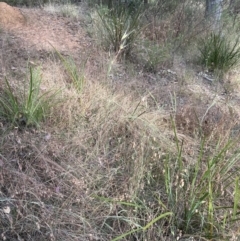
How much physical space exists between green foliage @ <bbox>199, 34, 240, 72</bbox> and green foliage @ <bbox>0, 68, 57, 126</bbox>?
2.59 metres

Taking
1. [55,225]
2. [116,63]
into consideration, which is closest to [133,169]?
[55,225]

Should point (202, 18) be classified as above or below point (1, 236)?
above

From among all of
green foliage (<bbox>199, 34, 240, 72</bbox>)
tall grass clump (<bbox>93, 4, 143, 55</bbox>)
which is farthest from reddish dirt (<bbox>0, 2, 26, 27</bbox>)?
green foliage (<bbox>199, 34, 240, 72</bbox>)

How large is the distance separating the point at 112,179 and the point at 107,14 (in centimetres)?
316

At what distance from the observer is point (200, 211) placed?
209 cm

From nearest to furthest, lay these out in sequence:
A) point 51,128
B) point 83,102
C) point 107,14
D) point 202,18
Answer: point 51,128
point 83,102
point 107,14
point 202,18

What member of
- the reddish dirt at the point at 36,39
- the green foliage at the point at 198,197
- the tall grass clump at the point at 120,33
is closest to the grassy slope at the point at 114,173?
the green foliage at the point at 198,197

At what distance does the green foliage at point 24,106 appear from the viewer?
247 centimetres

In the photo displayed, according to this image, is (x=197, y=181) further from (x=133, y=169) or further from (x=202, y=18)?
(x=202, y=18)

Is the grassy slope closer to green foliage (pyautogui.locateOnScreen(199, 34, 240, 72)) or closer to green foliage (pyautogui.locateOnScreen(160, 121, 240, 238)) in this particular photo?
green foliage (pyautogui.locateOnScreen(160, 121, 240, 238))

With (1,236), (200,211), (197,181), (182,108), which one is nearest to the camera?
(1,236)

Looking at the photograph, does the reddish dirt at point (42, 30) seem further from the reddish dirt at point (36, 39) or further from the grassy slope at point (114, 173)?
the grassy slope at point (114, 173)

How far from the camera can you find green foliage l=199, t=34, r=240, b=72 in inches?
172

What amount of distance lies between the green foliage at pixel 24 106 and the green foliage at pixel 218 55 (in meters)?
2.59
